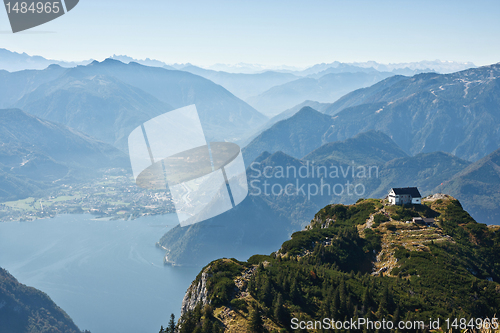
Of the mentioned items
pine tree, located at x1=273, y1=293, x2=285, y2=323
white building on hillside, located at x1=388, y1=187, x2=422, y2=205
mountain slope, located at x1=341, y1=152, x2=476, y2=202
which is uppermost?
pine tree, located at x1=273, y1=293, x2=285, y2=323

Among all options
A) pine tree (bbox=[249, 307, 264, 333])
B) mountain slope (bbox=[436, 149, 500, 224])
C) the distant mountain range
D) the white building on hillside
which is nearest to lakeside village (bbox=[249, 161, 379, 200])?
the distant mountain range

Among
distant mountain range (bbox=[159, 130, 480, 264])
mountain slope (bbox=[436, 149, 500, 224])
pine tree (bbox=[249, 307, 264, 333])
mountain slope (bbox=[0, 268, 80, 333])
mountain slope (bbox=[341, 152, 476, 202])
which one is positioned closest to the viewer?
pine tree (bbox=[249, 307, 264, 333])

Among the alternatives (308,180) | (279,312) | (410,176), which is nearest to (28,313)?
(279,312)

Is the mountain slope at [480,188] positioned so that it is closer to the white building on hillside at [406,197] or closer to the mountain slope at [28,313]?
the white building on hillside at [406,197]

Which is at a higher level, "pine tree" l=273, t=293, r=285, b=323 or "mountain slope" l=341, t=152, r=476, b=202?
"pine tree" l=273, t=293, r=285, b=323

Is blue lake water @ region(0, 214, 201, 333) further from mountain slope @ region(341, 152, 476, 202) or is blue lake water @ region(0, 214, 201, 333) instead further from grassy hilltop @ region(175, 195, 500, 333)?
mountain slope @ region(341, 152, 476, 202)

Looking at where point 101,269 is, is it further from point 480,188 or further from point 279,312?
point 480,188

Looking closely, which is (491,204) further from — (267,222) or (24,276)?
(24,276)
